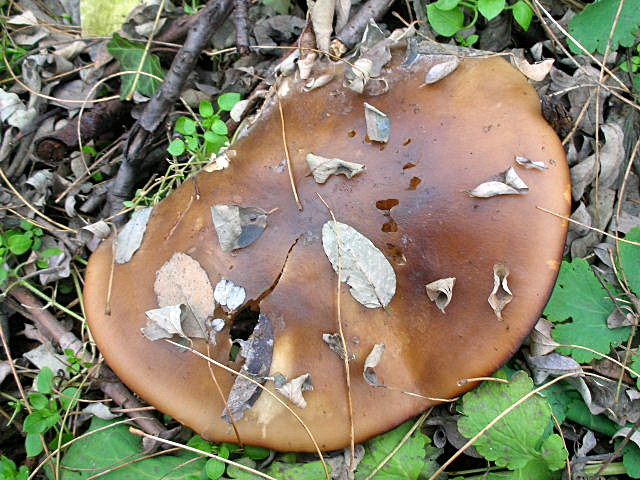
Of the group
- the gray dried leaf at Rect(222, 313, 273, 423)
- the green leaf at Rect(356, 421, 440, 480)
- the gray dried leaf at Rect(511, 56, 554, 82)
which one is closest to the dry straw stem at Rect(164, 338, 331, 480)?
the gray dried leaf at Rect(222, 313, 273, 423)

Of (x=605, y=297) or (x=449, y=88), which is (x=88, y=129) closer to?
(x=449, y=88)

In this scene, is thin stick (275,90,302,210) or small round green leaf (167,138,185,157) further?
small round green leaf (167,138,185,157)

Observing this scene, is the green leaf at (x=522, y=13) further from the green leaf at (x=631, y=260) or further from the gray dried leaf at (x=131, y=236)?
the gray dried leaf at (x=131, y=236)

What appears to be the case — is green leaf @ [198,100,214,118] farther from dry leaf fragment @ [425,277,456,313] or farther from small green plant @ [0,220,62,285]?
dry leaf fragment @ [425,277,456,313]

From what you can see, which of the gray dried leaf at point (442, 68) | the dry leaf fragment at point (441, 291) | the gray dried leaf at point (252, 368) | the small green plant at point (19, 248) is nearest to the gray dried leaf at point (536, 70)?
the gray dried leaf at point (442, 68)

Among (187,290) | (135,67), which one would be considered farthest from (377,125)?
(135,67)

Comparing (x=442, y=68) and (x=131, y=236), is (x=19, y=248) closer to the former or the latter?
(x=131, y=236)

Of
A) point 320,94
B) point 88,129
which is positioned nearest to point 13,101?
point 88,129
